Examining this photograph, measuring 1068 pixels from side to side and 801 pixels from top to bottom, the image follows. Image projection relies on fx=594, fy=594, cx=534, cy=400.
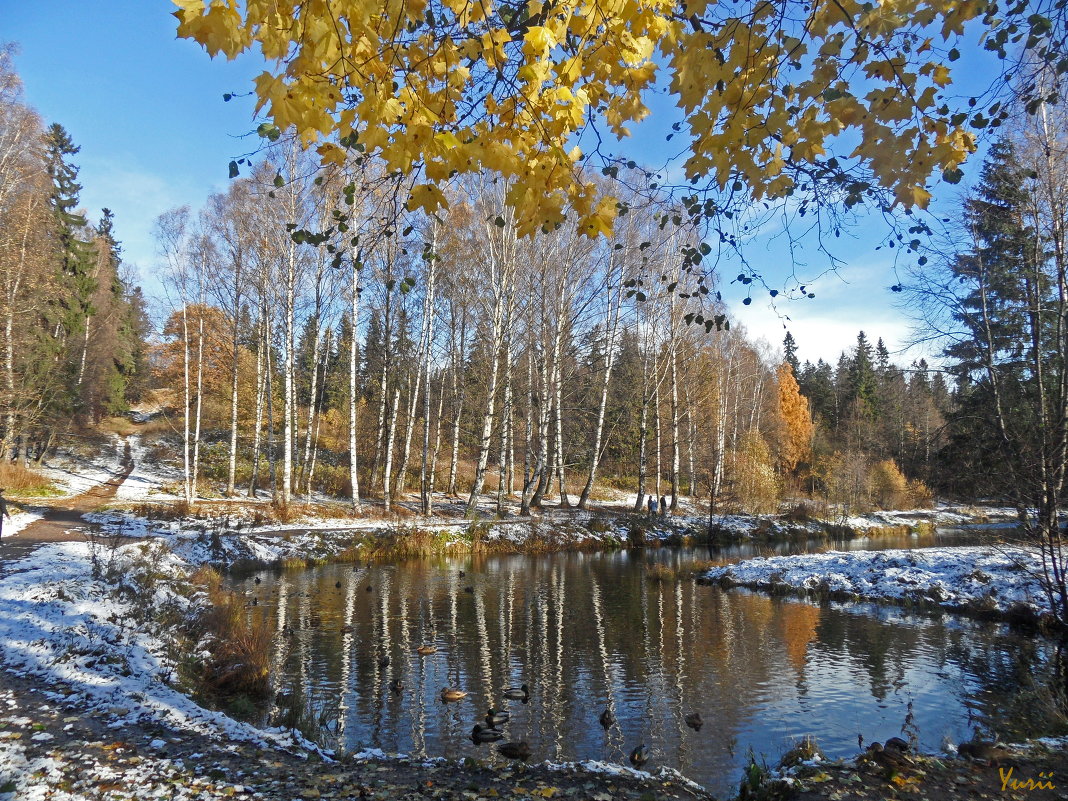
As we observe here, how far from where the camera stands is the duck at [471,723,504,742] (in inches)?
251

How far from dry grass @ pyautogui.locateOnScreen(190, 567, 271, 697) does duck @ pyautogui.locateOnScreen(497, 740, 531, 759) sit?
11.1 feet

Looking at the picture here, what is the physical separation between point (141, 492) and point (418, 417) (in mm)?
14687

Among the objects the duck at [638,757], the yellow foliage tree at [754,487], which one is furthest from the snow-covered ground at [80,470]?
the yellow foliage tree at [754,487]

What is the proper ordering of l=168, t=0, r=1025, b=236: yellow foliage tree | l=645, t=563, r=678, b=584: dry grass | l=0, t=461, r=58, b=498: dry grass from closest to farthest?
1. l=168, t=0, r=1025, b=236: yellow foliage tree
2. l=645, t=563, r=678, b=584: dry grass
3. l=0, t=461, r=58, b=498: dry grass

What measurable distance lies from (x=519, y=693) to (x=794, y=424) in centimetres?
4640

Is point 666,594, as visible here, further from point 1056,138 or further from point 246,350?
point 246,350

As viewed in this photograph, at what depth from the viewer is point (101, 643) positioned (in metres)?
6.69

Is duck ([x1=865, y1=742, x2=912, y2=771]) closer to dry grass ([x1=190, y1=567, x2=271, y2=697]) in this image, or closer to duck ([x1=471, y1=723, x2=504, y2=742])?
duck ([x1=471, y1=723, x2=504, y2=742])

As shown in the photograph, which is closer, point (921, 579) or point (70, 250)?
point (921, 579)

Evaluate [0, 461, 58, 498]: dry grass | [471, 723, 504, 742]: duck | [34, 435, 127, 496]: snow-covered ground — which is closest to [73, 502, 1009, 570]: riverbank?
[0, 461, 58, 498]: dry grass

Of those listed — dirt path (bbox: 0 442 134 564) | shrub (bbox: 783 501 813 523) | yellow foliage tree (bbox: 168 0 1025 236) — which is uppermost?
yellow foliage tree (bbox: 168 0 1025 236)

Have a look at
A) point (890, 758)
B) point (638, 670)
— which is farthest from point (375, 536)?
point (890, 758)

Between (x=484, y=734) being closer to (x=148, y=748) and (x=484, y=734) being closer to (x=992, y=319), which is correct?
(x=148, y=748)

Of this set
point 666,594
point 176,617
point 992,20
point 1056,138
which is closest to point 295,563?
point 176,617
